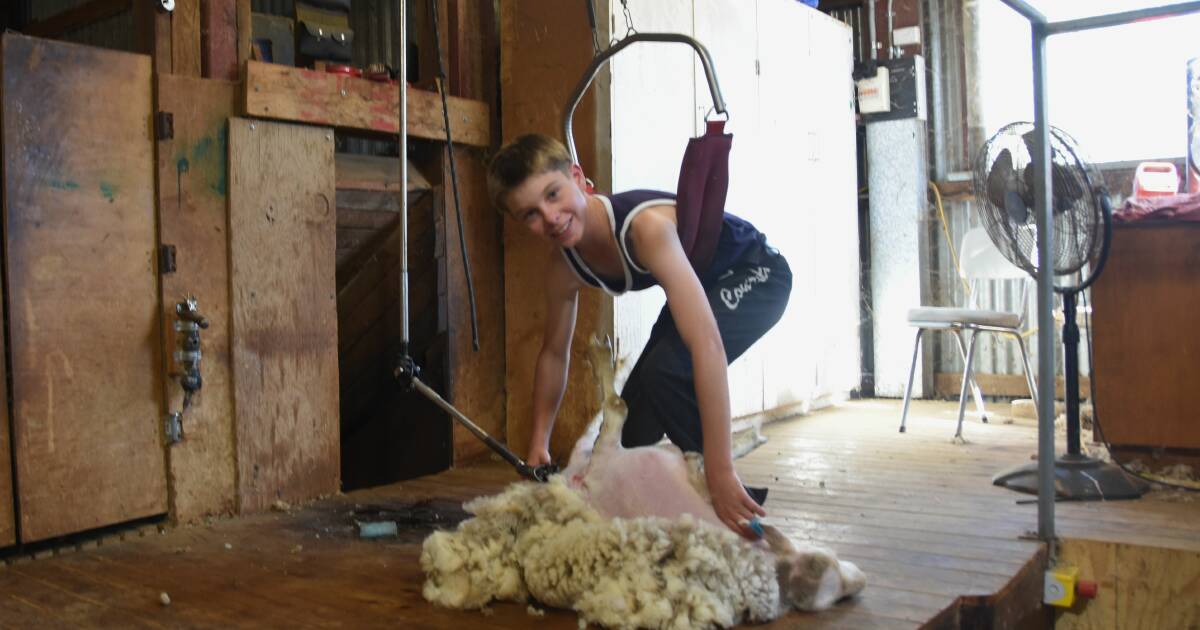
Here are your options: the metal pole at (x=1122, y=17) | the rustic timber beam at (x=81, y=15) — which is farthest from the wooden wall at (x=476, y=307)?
the metal pole at (x=1122, y=17)

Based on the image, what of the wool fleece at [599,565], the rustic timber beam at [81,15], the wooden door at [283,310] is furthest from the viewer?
the rustic timber beam at [81,15]

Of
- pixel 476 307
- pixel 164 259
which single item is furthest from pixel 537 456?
pixel 476 307

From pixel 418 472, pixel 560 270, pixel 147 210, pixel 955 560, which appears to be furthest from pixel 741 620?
pixel 418 472

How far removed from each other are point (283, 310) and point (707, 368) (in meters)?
1.75

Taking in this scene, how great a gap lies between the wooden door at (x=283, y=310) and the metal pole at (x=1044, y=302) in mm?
2268

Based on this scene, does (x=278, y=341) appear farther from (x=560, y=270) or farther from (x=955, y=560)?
(x=955, y=560)

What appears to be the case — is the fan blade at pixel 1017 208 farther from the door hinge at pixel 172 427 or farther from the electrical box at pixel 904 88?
the door hinge at pixel 172 427

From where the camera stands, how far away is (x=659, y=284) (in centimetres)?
266

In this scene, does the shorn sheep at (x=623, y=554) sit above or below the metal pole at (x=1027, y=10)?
below

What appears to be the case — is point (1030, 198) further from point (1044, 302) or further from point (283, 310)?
point (283, 310)

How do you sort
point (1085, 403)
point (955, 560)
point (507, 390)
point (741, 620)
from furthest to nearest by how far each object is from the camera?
point (1085, 403)
point (507, 390)
point (955, 560)
point (741, 620)

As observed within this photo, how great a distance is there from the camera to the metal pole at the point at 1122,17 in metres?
2.73

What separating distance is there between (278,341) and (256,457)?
39cm

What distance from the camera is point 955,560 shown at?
262cm
